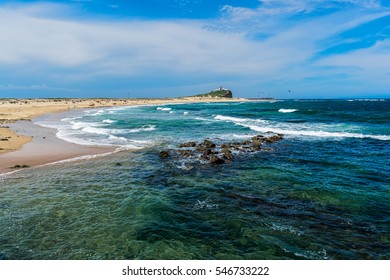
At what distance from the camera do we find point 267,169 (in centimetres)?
1873

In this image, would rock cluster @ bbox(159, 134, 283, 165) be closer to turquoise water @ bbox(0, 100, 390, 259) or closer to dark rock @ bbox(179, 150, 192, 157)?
dark rock @ bbox(179, 150, 192, 157)

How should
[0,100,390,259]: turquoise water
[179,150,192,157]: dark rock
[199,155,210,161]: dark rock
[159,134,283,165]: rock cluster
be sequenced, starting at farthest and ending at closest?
[179,150,192,157]: dark rock
[199,155,210,161]: dark rock
[159,134,283,165]: rock cluster
[0,100,390,259]: turquoise water

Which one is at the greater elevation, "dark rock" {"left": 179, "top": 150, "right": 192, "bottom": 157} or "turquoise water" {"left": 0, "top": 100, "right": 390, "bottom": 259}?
"dark rock" {"left": 179, "top": 150, "right": 192, "bottom": 157}

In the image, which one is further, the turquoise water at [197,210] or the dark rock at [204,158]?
the dark rock at [204,158]

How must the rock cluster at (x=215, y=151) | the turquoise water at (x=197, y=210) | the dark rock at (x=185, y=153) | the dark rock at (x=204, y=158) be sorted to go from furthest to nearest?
the dark rock at (x=185, y=153)
the dark rock at (x=204, y=158)
the rock cluster at (x=215, y=151)
the turquoise water at (x=197, y=210)

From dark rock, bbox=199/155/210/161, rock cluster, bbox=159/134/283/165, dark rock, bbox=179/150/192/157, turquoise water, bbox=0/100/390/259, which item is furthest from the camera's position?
dark rock, bbox=179/150/192/157

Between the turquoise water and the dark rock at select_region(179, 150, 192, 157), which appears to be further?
the dark rock at select_region(179, 150, 192, 157)

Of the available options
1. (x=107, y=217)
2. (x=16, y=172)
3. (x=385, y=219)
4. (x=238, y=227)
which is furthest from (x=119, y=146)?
(x=385, y=219)

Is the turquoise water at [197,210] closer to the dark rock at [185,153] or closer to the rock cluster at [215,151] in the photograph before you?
the rock cluster at [215,151]

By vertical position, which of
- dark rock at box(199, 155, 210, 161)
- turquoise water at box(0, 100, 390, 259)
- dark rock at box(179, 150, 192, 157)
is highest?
dark rock at box(179, 150, 192, 157)

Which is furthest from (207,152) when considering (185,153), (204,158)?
(185,153)

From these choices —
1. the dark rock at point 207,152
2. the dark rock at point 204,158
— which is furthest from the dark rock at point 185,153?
the dark rock at point 204,158

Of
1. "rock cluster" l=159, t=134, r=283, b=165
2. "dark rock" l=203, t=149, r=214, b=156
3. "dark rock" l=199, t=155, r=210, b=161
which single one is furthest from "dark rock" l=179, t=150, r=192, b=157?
"dark rock" l=199, t=155, r=210, b=161

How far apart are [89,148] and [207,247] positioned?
18.6 metres
